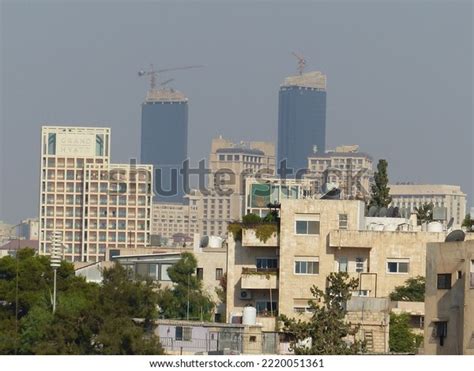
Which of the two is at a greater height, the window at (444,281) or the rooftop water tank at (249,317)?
the window at (444,281)

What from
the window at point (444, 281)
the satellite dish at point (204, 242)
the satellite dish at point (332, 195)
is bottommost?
the satellite dish at point (204, 242)

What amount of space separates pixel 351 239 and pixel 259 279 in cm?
327

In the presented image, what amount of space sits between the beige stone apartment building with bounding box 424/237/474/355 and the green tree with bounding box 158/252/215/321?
48.5ft

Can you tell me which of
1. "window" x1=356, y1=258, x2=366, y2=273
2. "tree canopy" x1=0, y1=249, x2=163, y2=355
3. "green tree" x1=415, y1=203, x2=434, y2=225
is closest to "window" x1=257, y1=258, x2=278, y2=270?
"window" x1=356, y1=258, x2=366, y2=273

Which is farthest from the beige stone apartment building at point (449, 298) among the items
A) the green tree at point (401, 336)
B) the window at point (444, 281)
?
the green tree at point (401, 336)

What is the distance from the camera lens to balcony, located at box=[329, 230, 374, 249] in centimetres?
5854

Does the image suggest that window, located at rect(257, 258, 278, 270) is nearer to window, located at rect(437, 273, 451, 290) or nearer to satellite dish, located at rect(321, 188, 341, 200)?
satellite dish, located at rect(321, 188, 341, 200)

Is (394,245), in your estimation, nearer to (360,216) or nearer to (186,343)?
(360,216)

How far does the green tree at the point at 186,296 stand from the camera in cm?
6255

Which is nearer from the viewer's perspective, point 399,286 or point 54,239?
point 54,239

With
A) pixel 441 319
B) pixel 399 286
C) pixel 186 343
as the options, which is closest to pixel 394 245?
pixel 399 286

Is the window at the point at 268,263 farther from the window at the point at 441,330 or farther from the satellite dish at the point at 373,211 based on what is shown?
the window at the point at 441,330

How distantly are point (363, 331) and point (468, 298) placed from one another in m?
10.2
